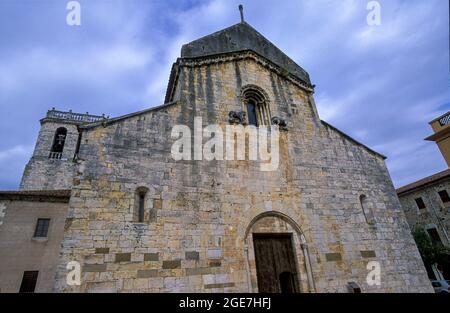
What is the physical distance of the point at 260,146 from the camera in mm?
8094

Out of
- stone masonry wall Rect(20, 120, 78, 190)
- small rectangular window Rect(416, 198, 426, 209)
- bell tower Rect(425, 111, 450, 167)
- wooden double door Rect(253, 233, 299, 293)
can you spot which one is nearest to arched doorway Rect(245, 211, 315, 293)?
wooden double door Rect(253, 233, 299, 293)

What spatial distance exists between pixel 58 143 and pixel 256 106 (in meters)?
21.2

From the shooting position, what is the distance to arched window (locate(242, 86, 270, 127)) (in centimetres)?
891

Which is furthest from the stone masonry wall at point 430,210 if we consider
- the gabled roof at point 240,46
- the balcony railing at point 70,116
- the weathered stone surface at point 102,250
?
the balcony railing at point 70,116

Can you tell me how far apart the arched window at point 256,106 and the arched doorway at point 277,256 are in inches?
138

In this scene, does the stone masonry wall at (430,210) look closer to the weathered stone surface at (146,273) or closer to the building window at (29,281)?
the weathered stone surface at (146,273)

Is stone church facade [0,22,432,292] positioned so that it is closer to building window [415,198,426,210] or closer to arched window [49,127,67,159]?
building window [415,198,426,210]

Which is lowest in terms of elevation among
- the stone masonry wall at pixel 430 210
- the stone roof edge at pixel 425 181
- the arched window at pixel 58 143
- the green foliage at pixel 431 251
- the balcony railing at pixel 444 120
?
the green foliage at pixel 431 251

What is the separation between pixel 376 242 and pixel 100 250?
26.1 ft

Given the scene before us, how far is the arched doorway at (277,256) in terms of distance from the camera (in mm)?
6434
